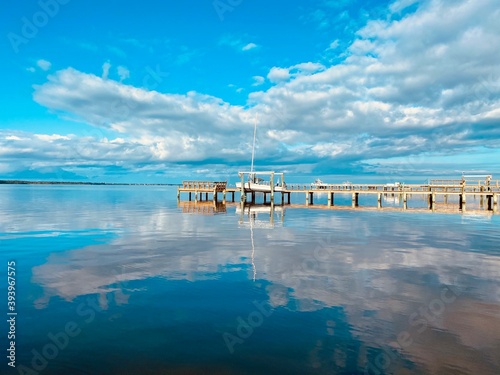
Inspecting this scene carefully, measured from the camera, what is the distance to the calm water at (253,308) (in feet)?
24.2

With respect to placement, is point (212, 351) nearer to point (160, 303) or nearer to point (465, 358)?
point (160, 303)

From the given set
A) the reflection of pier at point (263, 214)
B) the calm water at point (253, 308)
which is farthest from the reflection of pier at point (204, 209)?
the calm water at point (253, 308)

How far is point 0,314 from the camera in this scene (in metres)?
9.70

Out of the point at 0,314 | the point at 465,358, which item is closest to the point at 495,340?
the point at 465,358

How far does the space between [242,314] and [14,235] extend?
21.6 metres

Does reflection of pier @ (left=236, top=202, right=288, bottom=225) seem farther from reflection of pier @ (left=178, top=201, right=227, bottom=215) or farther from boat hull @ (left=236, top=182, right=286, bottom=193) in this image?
boat hull @ (left=236, top=182, right=286, bottom=193)

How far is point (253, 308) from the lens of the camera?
34.0 feet

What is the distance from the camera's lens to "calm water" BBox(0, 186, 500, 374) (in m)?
7.38

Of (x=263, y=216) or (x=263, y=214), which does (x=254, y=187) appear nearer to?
(x=263, y=214)

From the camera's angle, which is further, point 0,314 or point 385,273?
point 385,273

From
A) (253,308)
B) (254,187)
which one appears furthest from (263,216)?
(253,308)

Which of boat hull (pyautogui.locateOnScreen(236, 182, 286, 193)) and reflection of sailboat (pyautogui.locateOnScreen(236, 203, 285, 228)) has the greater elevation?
boat hull (pyautogui.locateOnScreen(236, 182, 286, 193))

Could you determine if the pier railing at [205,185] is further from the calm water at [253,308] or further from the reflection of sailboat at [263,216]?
the calm water at [253,308]

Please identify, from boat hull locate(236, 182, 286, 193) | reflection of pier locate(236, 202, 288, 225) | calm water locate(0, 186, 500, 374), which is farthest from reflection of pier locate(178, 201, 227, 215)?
calm water locate(0, 186, 500, 374)
